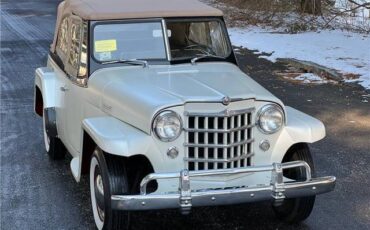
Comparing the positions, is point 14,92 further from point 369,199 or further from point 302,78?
point 369,199

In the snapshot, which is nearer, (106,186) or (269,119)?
(106,186)

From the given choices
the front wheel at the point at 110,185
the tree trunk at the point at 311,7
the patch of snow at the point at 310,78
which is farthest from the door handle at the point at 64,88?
the tree trunk at the point at 311,7

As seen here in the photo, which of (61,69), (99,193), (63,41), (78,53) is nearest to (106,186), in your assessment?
(99,193)

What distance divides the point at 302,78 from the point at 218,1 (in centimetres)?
1272

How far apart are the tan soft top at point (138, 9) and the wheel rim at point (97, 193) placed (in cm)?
147

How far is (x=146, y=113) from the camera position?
13.6 ft

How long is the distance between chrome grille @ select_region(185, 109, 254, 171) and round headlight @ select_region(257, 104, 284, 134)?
9 cm

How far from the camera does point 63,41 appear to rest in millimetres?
6305

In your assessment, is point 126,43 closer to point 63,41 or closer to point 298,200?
point 63,41

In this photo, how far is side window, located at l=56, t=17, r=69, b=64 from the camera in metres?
6.09

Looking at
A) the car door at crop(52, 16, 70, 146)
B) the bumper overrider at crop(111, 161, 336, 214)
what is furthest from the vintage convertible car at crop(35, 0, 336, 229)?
the car door at crop(52, 16, 70, 146)

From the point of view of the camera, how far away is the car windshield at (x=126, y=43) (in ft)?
17.0

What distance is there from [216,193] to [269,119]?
77 cm

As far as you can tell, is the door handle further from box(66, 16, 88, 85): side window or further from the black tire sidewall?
the black tire sidewall
